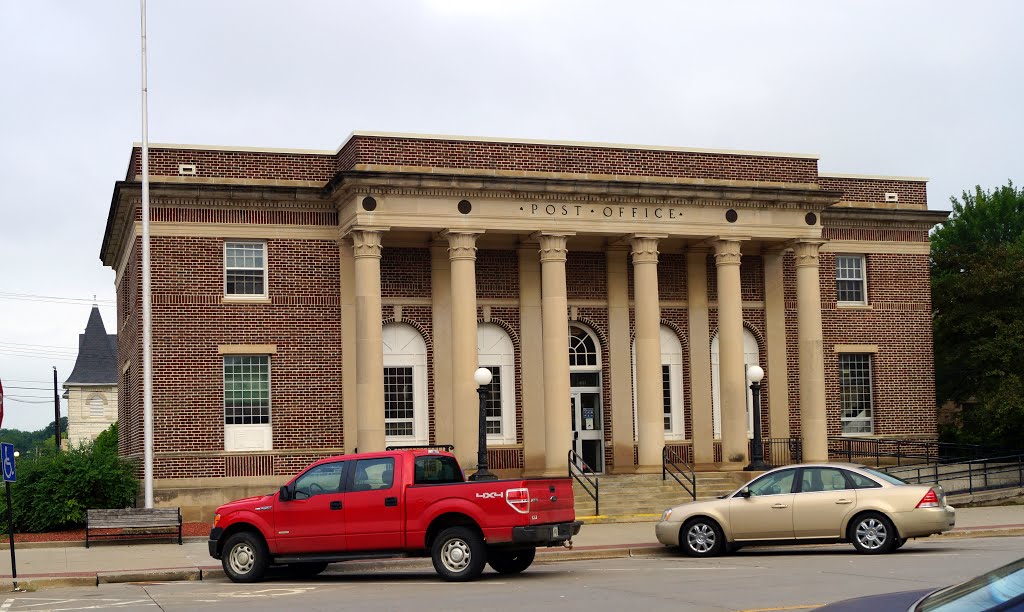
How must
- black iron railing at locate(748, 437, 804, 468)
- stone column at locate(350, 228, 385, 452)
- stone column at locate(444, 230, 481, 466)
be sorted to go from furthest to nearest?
black iron railing at locate(748, 437, 804, 468) < stone column at locate(444, 230, 481, 466) < stone column at locate(350, 228, 385, 452)

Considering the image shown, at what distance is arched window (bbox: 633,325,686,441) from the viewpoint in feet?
115

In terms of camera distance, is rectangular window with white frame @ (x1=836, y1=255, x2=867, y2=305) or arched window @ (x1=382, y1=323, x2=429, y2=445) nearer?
arched window @ (x1=382, y1=323, x2=429, y2=445)

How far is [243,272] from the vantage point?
31.7 metres

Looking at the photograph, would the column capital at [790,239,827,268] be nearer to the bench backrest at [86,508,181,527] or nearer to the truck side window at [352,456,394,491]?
the bench backrest at [86,508,181,527]

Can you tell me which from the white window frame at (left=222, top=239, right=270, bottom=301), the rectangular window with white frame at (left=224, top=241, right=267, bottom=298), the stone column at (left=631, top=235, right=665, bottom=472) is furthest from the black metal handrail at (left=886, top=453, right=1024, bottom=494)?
the rectangular window with white frame at (left=224, top=241, right=267, bottom=298)

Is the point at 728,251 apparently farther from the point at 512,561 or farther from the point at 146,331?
the point at 512,561

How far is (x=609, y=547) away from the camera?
21.8 m

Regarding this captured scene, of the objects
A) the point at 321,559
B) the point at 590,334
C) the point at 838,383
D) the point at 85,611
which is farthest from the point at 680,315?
the point at 85,611

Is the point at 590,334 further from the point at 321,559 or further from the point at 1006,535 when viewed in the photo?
the point at 321,559

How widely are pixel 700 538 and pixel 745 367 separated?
16.5 metres

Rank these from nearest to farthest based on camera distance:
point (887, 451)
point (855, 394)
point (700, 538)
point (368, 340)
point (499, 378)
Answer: point (700, 538), point (368, 340), point (499, 378), point (887, 451), point (855, 394)

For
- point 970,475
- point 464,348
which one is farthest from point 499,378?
point 970,475

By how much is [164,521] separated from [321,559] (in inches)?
342

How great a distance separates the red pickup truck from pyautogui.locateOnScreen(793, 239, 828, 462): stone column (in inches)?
686
